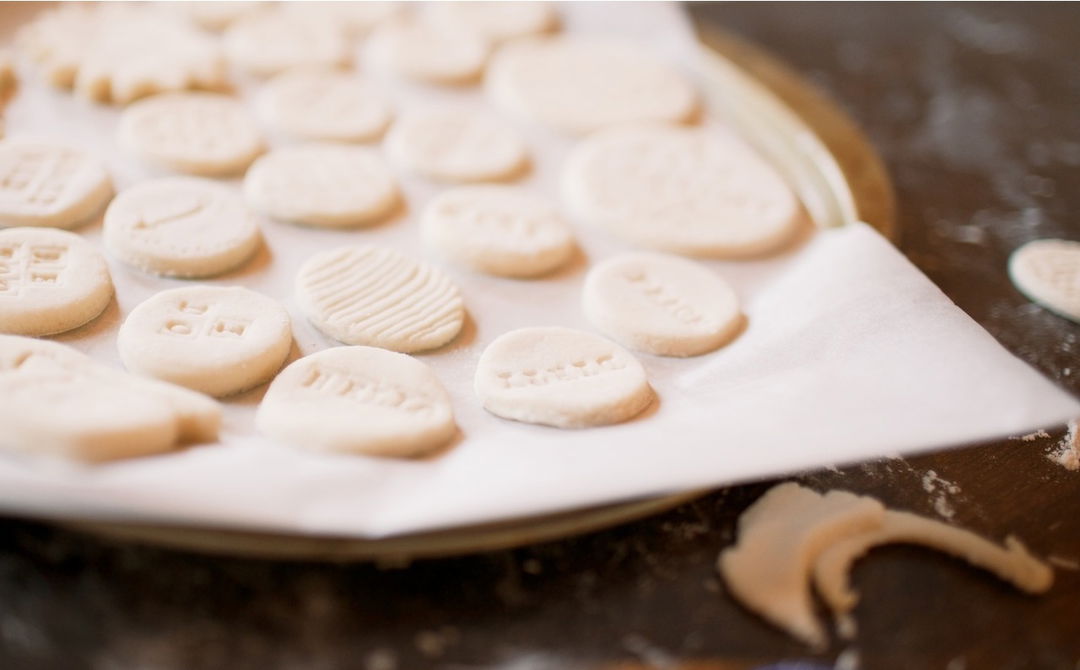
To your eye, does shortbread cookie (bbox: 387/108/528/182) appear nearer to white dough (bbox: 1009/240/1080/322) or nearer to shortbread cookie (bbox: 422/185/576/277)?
shortbread cookie (bbox: 422/185/576/277)

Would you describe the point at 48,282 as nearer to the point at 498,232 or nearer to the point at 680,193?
the point at 498,232

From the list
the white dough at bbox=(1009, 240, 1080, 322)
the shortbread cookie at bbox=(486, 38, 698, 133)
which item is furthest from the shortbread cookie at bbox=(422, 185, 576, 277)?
the white dough at bbox=(1009, 240, 1080, 322)

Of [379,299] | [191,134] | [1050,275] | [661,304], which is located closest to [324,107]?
[191,134]

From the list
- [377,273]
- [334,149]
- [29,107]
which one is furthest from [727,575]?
[29,107]

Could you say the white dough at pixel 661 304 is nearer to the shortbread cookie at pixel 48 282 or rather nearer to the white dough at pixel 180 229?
the white dough at pixel 180 229

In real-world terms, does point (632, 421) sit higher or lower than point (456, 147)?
lower

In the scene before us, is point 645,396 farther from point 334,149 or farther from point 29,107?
point 29,107
